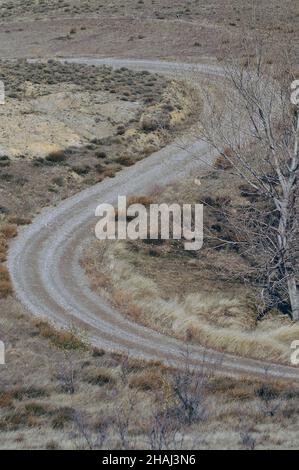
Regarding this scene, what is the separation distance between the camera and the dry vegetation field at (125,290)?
1792 centimetres

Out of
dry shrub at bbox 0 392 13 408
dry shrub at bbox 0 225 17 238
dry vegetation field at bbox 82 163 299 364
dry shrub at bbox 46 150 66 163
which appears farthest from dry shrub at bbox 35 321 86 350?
dry shrub at bbox 46 150 66 163

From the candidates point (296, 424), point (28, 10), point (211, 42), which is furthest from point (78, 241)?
point (28, 10)

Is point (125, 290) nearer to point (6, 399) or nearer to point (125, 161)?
point (6, 399)

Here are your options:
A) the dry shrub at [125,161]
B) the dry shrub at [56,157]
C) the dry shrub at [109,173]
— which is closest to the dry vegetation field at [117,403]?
the dry shrub at [109,173]

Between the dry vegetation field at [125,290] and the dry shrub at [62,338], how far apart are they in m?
0.07

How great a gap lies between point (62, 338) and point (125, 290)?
18.2ft

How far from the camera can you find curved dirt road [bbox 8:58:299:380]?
82.6 ft

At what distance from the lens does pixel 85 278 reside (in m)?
31.5

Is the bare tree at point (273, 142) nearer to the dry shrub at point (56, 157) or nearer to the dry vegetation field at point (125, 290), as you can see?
the dry vegetation field at point (125, 290)

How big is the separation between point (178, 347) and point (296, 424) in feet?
26.3

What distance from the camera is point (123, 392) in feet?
68.8

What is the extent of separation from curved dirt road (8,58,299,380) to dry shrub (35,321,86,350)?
2.77 feet

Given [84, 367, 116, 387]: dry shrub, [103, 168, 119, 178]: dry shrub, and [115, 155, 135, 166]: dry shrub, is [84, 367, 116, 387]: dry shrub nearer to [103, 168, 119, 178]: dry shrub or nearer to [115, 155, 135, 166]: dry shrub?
[103, 168, 119, 178]: dry shrub

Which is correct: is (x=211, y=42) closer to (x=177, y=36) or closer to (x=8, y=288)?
(x=177, y=36)
